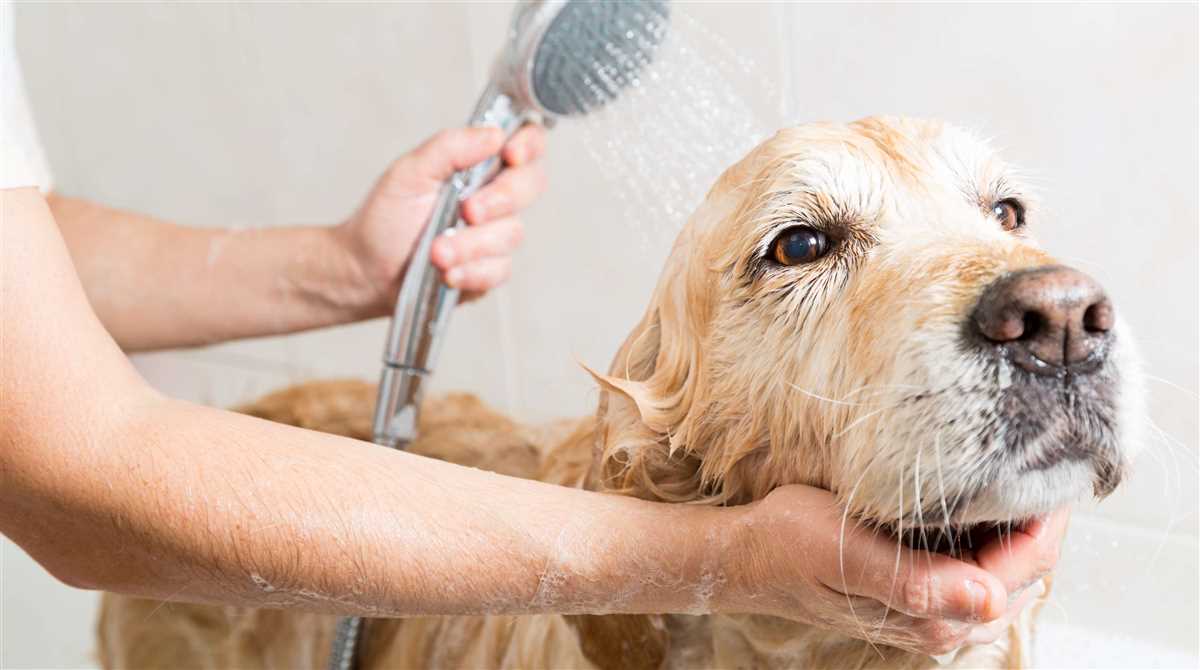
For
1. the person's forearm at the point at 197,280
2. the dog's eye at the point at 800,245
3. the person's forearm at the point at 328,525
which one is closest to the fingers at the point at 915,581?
the person's forearm at the point at 328,525

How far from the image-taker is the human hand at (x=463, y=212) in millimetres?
1442

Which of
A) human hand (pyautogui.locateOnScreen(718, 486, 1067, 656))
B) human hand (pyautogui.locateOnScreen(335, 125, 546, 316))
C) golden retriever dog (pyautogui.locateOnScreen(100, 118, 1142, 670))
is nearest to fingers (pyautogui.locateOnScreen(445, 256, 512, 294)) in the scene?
human hand (pyautogui.locateOnScreen(335, 125, 546, 316))

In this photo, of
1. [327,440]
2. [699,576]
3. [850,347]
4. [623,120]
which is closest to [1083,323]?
[850,347]

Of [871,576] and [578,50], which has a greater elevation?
→ [578,50]

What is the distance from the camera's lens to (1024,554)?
0.85m

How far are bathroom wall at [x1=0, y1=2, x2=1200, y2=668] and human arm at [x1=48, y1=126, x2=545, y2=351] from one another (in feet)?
0.68

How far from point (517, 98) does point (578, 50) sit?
0.39ft

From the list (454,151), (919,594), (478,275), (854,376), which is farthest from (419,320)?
(919,594)

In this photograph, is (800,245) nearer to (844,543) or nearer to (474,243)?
(844,543)

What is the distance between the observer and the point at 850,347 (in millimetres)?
911

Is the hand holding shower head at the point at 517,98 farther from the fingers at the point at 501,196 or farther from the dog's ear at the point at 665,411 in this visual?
the dog's ear at the point at 665,411

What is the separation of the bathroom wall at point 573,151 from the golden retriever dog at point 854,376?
342mm

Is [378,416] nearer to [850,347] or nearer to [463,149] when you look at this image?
[463,149]

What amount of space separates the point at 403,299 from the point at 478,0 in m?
0.59
